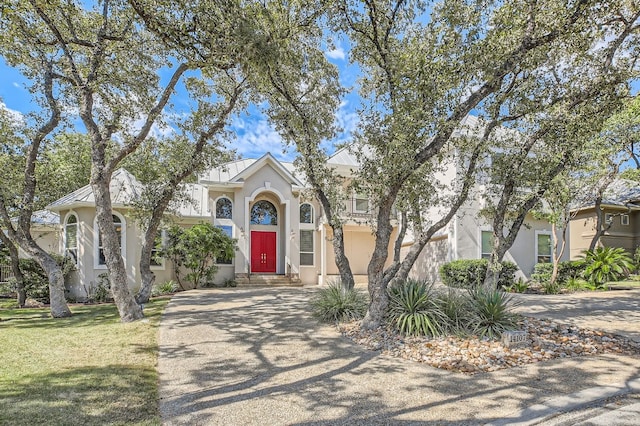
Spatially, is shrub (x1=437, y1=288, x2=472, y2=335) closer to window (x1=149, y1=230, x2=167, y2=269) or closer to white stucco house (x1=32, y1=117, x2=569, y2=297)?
white stucco house (x1=32, y1=117, x2=569, y2=297)

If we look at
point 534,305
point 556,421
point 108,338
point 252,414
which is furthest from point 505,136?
point 108,338

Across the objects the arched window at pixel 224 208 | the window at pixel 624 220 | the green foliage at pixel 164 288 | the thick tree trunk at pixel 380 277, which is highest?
the arched window at pixel 224 208

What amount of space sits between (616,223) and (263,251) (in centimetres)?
2012

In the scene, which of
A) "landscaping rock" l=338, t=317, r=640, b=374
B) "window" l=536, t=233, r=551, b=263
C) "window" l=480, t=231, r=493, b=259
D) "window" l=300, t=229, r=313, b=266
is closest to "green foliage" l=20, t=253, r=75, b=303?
"window" l=300, t=229, r=313, b=266

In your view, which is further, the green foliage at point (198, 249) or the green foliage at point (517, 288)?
the green foliage at point (198, 249)

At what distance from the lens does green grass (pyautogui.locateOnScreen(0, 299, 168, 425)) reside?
4312 millimetres

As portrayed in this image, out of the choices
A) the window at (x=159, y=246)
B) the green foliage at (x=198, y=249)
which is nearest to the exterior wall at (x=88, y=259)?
the window at (x=159, y=246)

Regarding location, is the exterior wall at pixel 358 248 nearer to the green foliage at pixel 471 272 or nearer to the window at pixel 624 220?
the green foliage at pixel 471 272

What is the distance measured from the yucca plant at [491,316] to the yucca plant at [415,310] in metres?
0.70

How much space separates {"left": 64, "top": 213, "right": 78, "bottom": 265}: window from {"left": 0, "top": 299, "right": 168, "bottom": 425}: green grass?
6.89m

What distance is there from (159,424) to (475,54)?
767cm

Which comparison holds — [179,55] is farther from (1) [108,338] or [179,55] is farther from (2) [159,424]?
(2) [159,424]

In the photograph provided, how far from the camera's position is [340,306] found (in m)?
9.28

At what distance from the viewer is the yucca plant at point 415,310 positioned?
7.62 meters
